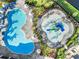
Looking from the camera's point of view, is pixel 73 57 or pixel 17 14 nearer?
pixel 73 57

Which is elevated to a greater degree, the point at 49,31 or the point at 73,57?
the point at 49,31

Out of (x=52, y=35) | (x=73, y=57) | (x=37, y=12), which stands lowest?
(x=73, y=57)

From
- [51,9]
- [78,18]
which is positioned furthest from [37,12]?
[78,18]

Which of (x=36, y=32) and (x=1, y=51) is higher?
(x=36, y=32)

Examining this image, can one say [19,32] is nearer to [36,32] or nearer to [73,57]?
[36,32]

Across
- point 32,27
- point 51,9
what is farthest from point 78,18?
point 32,27

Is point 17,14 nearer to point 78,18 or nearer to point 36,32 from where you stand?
point 36,32
